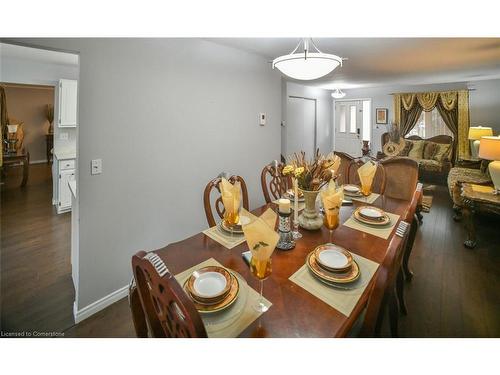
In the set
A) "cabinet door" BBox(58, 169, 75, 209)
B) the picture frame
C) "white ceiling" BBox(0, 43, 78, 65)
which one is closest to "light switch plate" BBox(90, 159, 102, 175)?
"white ceiling" BBox(0, 43, 78, 65)

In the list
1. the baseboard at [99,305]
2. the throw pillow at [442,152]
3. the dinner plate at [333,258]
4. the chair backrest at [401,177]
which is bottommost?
the baseboard at [99,305]

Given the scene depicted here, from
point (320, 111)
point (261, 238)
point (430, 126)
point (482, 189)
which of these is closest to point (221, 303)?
point (261, 238)

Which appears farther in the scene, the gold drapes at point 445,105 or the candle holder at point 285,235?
the gold drapes at point 445,105

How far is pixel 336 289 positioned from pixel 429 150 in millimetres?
Answer: 5957

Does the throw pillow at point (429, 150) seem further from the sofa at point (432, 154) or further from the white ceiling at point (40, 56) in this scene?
the white ceiling at point (40, 56)

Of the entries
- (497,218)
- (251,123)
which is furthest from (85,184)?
(497,218)

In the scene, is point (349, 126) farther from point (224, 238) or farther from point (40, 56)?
point (40, 56)

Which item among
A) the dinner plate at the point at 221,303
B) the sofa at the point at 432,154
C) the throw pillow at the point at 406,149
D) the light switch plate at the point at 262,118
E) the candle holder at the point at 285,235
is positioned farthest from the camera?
the throw pillow at the point at 406,149

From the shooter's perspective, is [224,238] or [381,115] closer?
[224,238]

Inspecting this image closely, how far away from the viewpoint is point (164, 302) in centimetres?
55

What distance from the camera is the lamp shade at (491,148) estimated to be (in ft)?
7.73

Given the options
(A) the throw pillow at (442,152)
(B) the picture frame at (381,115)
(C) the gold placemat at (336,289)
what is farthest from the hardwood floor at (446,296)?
(B) the picture frame at (381,115)

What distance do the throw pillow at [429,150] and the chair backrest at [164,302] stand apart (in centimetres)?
638
